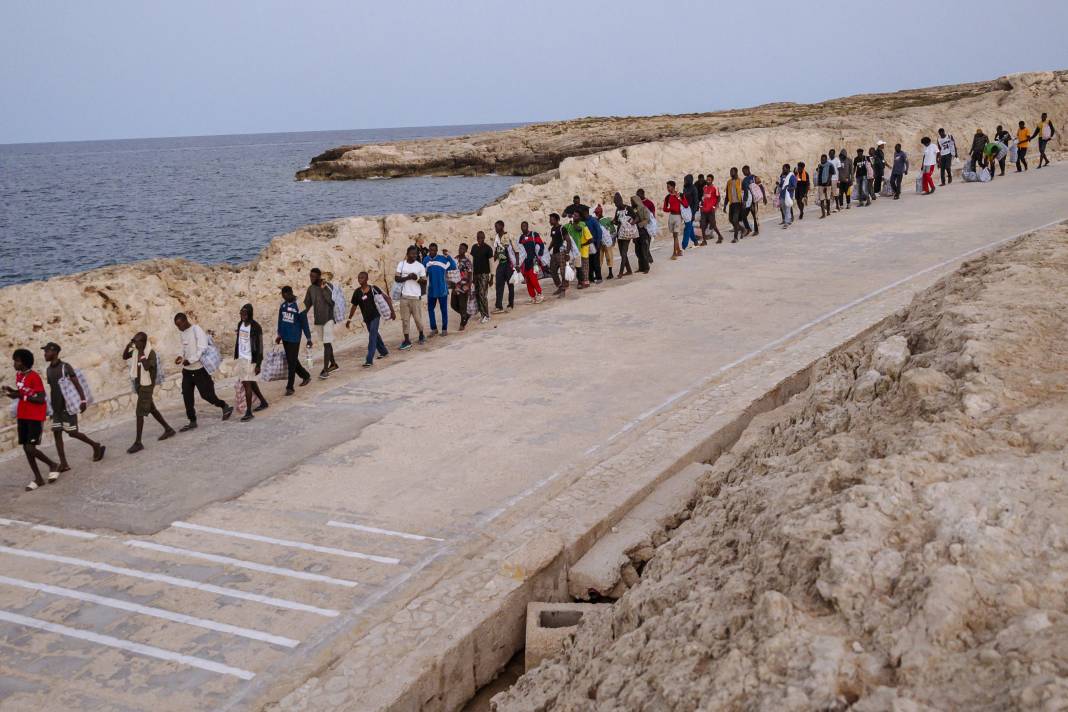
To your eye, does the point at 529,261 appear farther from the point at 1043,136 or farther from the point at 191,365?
the point at 1043,136

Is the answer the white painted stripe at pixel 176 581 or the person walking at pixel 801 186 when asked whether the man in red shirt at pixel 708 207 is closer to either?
the person walking at pixel 801 186

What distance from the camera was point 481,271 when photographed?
16.1 metres

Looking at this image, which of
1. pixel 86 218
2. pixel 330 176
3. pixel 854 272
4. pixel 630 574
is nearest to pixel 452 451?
pixel 630 574

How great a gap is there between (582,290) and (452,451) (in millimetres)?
8507

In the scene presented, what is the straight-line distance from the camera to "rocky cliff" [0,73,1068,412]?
13.4 meters

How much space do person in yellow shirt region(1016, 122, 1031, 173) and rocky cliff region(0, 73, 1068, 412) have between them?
14.1 ft

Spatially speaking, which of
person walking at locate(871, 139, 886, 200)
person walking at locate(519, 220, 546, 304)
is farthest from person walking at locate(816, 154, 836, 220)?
person walking at locate(519, 220, 546, 304)

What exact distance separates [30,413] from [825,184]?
19.4 meters

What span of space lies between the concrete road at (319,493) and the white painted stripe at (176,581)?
2cm

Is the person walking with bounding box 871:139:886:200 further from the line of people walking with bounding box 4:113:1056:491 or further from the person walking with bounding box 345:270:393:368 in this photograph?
the person walking with bounding box 345:270:393:368

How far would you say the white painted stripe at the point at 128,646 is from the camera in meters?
6.70

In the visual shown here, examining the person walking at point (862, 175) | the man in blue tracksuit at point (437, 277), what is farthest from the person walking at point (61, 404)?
the person walking at point (862, 175)

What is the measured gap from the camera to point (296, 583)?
782 centimetres

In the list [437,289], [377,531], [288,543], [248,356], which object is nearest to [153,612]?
[288,543]
